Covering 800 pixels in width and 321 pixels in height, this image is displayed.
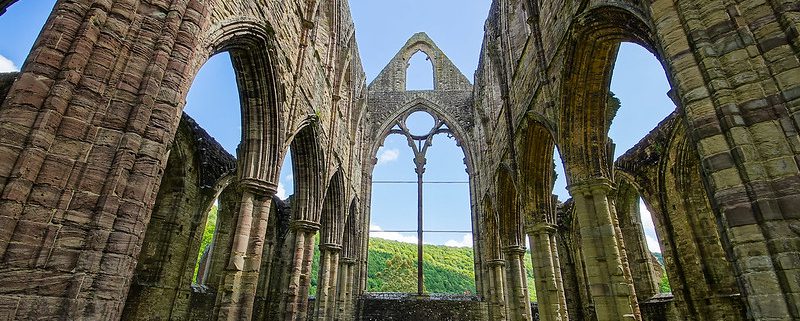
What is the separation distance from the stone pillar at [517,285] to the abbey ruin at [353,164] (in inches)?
2.6

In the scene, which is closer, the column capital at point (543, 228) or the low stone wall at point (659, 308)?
the column capital at point (543, 228)

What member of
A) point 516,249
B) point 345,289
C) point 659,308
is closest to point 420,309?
point 345,289

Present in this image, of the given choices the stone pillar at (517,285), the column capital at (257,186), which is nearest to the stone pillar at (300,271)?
the column capital at (257,186)

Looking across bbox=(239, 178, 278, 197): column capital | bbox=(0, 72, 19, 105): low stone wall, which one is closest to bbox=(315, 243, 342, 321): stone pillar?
bbox=(239, 178, 278, 197): column capital

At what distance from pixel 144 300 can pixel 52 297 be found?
8.71 metres

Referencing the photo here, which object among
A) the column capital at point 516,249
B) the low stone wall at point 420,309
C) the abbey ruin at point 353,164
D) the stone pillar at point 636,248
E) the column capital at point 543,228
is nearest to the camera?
the abbey ruin at point 353,164

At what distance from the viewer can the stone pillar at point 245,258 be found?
6680mm

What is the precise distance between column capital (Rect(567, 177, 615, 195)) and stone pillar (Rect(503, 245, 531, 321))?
5.74 metres

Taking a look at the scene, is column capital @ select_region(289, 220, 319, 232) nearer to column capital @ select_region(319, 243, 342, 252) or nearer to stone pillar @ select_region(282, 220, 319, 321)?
stone pillar @ select_region(282, 220, 319, 321)

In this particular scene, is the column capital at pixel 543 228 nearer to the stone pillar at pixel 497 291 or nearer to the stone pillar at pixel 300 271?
the stone pillar at pixel 497 291

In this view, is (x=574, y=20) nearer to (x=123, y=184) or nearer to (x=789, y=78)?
(x=789, y=78)

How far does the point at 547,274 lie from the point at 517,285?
2.51m

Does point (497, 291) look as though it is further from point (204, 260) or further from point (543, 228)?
point (204, 260)

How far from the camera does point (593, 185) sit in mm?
7203
